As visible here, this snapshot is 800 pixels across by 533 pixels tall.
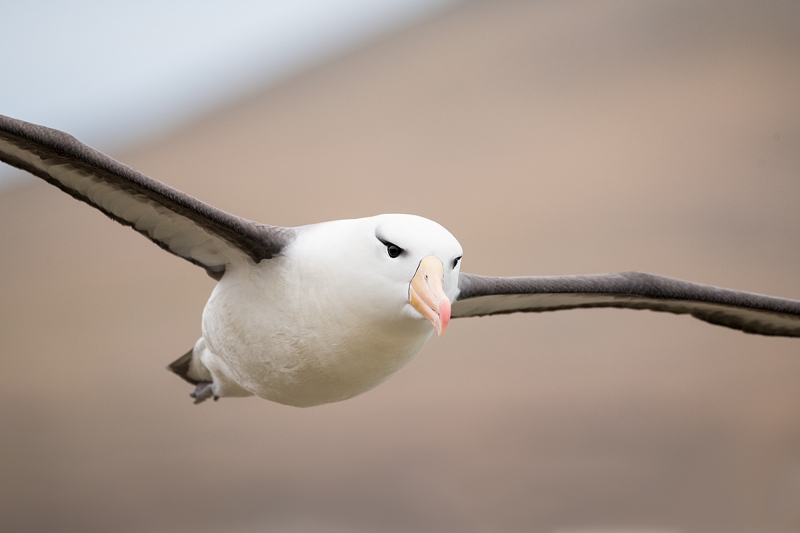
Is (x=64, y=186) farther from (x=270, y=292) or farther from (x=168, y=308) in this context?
(x=168, y=308)

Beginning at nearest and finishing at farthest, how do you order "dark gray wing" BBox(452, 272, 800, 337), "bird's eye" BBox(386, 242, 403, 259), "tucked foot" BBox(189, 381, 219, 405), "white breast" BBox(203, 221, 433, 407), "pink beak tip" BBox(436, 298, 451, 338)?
"pink beak tip" BBox(436, 298, 451, 338) < "bird's eye" BBox(386, 242, 403, 259) < "white breast" BBox(203, 221, 433, 407) < "dark gray wing" BBox(452, 272, 800, 337) < "tucked foot" BBox(189, 381, 219, 405)

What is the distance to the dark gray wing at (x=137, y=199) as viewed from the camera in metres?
2.92

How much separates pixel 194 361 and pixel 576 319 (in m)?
6.63

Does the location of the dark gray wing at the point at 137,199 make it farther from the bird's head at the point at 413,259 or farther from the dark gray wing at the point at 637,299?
the dark gray wing at the point at 637,299

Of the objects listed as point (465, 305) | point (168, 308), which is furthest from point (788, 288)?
point (168, 308)

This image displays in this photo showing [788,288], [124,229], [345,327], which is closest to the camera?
[345,327]

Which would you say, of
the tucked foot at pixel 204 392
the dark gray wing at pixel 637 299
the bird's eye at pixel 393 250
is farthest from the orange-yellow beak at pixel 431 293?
the tucked foot at pixel 204 392

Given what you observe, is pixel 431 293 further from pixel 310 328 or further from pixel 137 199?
pixel 137 199

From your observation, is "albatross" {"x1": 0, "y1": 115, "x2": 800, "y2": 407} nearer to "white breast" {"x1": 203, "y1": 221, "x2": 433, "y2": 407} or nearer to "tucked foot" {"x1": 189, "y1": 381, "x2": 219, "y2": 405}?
"white breast" {"x1": 203, "y1": 221, "x2": 433, "y2": 407}

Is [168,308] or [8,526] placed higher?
[168,308]

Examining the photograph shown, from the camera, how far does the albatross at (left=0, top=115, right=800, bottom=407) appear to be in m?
2.74

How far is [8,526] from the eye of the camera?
389 inches

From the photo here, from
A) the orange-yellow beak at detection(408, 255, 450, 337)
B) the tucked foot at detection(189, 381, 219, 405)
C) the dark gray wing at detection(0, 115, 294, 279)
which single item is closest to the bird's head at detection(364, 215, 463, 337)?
the orange-yellow beak at detection(408, 255, 450, 337)

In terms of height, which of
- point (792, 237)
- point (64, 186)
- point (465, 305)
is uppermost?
point (792, 237)
